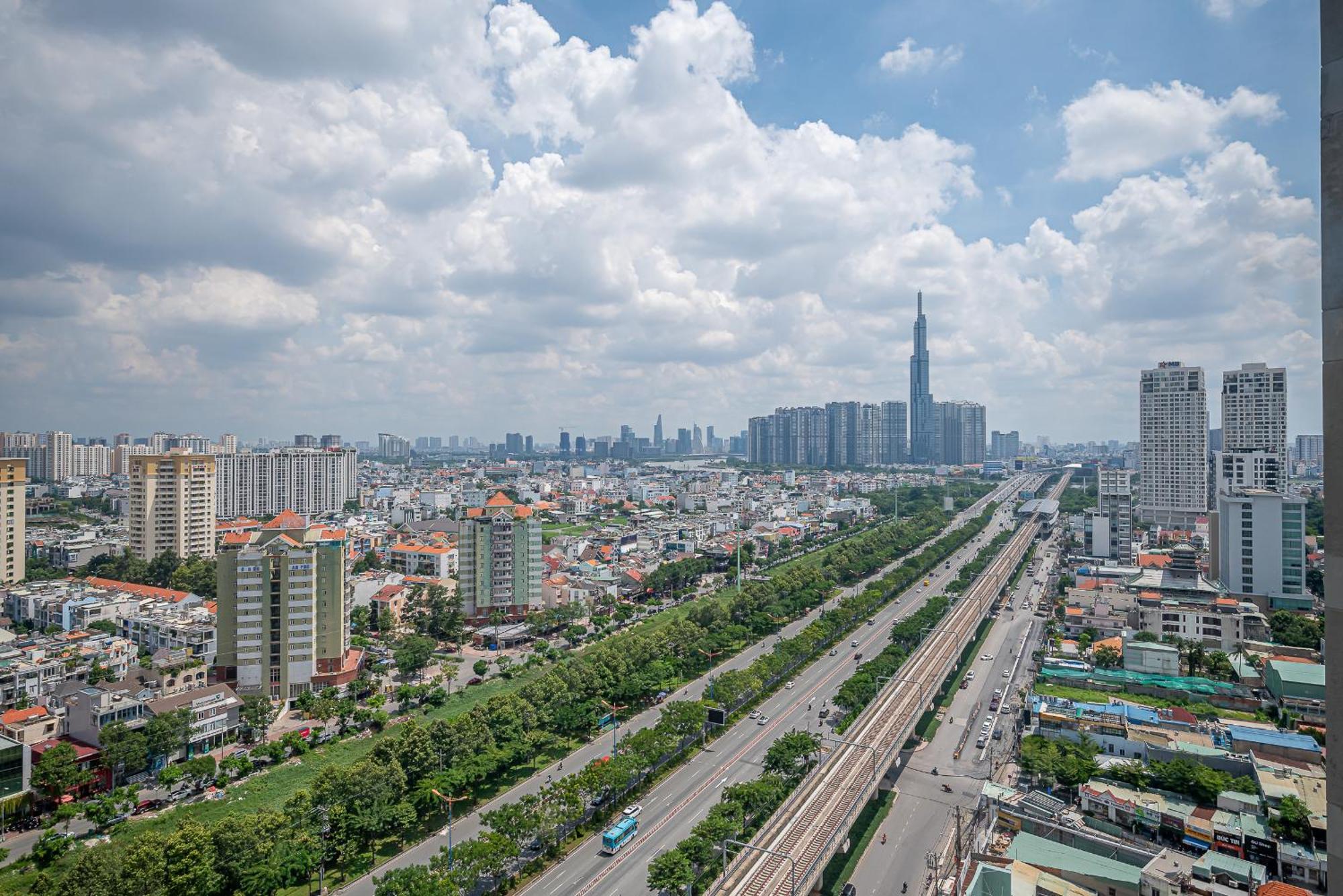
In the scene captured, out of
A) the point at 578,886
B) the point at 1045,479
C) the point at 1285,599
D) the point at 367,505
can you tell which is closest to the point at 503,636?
the point at 578,886

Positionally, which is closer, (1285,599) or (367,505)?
(1285,599)

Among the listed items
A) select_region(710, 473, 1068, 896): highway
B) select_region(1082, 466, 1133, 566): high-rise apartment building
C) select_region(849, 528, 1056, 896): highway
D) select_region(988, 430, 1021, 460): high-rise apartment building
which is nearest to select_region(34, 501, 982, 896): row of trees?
select_region(710, 473, 1068, 896): highway

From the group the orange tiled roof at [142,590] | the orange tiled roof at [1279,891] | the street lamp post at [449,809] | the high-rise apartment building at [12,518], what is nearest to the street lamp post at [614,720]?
the street lamp post at [449,809]

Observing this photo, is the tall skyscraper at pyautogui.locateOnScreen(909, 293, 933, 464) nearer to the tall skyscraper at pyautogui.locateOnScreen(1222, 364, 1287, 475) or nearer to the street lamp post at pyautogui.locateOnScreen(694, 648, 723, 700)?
the tall skyscraper at pyautogui.locateOnScreen(1222, 364, 1287, 475)

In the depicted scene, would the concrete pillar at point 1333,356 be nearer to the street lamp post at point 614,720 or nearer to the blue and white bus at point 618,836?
the blue and white bus at point 618,836

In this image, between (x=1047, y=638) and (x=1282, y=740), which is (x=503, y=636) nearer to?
(x=1047, y=638)
